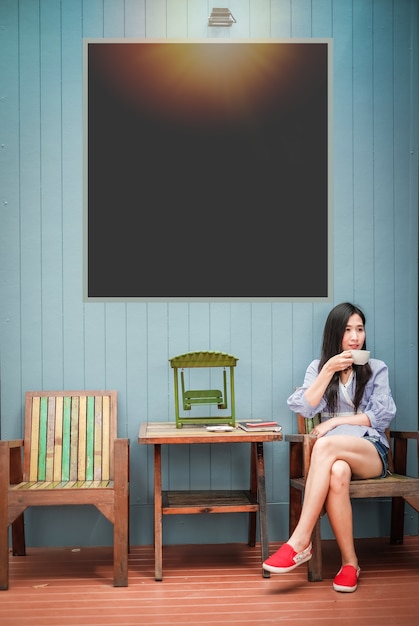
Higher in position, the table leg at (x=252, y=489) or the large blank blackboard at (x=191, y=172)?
the large blank blackboard at (x=191, y=172)

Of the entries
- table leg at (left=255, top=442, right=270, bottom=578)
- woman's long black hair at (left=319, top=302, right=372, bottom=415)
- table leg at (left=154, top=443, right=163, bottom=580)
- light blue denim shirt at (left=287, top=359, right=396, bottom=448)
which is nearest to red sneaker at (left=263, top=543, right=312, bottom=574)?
table leg at (left=255, top=442, right=270, bottom=578)

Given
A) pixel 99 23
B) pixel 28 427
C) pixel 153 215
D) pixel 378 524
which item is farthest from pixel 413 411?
pixel 99 23

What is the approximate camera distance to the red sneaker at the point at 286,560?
10.4 feet

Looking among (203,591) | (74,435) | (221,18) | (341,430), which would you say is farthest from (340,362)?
(221,18)

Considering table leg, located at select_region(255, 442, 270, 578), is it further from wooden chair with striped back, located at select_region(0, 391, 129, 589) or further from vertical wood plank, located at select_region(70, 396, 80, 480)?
vertical wood plank, located at select_region(70, 396, 80, 480)

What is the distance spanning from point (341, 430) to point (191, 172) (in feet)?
5.25

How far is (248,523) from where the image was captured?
4.03m

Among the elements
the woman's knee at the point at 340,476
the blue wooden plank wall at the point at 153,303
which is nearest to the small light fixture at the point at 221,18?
the blue wooden plank wall at the point at 153,303

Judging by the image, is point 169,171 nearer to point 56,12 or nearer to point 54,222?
point 54,222

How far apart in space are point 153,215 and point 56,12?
1.21 m

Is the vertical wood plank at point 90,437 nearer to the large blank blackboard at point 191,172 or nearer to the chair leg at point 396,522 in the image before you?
the large blank blackboard at point 191,172

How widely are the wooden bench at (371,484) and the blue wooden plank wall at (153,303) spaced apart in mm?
167

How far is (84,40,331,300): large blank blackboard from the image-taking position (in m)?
4.09

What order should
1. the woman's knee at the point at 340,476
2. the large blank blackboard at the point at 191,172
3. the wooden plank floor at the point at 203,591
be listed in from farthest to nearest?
the large blank blackboard at the point at 191,172
the woman's knee at the point at 340,476
the wooden plank floor at the point at 203,591
